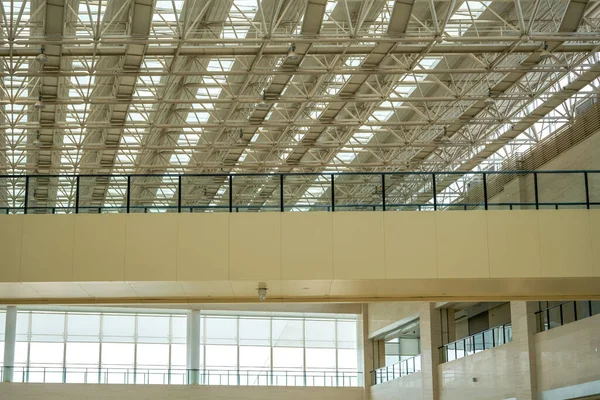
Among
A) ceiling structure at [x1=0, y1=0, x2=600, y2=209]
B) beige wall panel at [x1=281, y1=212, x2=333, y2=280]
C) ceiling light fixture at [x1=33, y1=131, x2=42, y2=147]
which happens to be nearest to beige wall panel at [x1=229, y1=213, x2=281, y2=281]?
beige wall panel at [x1=281, y1=212, x2=333, y2=280]

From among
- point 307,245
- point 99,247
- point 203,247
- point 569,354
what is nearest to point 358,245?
point 307,245

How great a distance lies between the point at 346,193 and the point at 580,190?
25.6 feet

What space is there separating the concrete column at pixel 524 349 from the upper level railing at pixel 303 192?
1289cm

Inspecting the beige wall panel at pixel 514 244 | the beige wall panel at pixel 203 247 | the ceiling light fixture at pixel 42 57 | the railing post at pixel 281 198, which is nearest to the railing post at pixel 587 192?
the beige wall panel at pixel 514 244

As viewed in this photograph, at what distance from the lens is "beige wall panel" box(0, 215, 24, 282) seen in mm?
28203

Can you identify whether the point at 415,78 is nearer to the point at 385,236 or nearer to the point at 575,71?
the point at 575,71

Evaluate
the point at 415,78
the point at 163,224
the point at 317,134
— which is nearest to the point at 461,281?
the point at 163,224

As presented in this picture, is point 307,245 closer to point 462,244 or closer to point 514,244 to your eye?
point 462,244

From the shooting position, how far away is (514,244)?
2803 centimetres

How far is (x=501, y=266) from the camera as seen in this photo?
27.8m

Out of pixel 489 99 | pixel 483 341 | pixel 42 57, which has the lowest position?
pixel 483 341

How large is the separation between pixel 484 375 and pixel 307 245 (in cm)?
2088

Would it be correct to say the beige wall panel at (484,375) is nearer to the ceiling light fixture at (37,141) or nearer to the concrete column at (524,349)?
the concrete column at (524,349)

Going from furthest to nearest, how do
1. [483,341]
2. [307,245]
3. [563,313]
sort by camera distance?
[483,341]
[563,313]
[307,245]
